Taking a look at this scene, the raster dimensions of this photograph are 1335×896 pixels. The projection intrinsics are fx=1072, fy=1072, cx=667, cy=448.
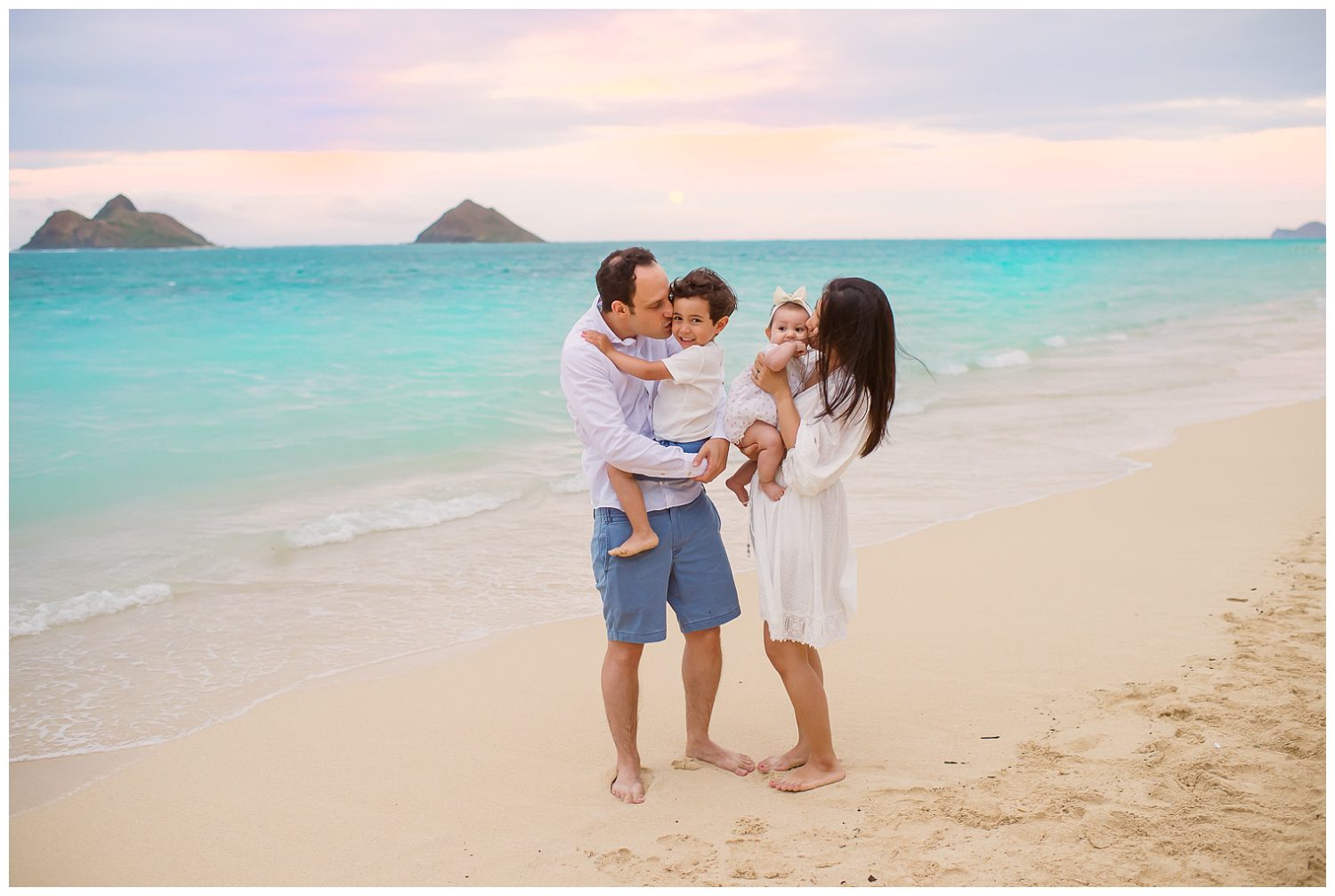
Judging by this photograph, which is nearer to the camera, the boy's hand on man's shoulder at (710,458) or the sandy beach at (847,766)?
the sandy beach at (847,766)

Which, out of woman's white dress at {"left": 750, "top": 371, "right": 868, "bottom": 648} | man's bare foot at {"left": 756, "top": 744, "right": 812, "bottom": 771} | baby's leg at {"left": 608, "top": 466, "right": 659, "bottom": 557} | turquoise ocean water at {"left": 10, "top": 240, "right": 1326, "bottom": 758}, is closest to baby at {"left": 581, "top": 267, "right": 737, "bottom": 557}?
baby's leg at {"left": 608, "top": 466, "right": 659, "bottom": 557}

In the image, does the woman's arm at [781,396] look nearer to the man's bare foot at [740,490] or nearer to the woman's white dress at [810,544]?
the woman's white dress at [810,544]

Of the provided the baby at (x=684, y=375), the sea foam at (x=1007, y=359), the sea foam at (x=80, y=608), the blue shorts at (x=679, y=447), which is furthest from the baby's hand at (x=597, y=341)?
the sea foam at (x=1007, y=359)

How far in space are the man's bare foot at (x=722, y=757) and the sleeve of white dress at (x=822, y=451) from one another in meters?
1.02

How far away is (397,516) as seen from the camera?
7.31 meters

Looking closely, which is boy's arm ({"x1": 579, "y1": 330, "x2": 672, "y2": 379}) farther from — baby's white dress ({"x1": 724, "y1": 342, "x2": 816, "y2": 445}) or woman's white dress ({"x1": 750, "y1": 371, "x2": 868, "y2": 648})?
woman's white dress ({"x1": 750, "y1": 371, "x2": 868, "y2": 648})

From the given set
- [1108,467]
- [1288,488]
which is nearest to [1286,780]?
[1288,488]

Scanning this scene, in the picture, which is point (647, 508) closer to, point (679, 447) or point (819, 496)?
point (679, 447)

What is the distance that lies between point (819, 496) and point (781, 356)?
479 mm

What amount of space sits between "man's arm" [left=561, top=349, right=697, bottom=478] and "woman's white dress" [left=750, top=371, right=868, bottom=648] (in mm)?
337

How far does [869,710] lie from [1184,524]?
3.16 metres

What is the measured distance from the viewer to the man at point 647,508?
11.2ft

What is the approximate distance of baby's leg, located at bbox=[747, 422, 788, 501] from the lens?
11.3ft

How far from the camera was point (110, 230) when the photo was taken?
53.0 metres
